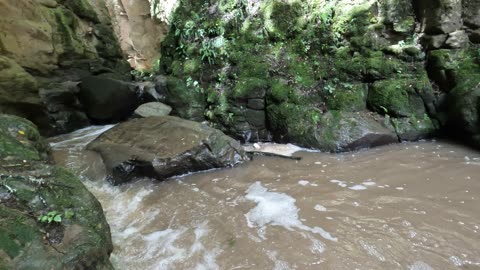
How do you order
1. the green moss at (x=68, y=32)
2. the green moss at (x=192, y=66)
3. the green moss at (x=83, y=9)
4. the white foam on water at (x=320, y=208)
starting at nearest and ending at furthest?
the white foam on water at (x=320, y=208) < the green moss at (x=192, y=66) < the green moss at (x=68, y=32) < the green moss at (x=83, y=9)

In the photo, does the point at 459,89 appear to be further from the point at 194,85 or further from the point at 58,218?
the point at 58,218

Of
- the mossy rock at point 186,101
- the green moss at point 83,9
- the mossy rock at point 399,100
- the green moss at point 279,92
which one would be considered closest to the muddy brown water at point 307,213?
the mossy rock at point 399,100

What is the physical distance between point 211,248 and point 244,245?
378 mm

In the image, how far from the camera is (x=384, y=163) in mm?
5891

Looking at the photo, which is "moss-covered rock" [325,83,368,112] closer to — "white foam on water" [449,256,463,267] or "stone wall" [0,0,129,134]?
"white foam on water" [449,256,463,267]

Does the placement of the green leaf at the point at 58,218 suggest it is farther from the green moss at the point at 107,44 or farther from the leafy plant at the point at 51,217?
the green moss at the point at 107,44

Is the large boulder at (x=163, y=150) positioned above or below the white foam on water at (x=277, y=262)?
above

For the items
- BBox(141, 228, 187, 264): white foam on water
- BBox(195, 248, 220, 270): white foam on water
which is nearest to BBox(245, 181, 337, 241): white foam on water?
BBox(195, 248, 220, 270): white foam on water

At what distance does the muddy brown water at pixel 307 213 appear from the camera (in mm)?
3465

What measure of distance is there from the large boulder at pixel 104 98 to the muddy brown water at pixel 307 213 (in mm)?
3194

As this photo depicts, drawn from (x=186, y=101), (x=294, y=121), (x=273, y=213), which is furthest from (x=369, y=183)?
(x=186, y=101)

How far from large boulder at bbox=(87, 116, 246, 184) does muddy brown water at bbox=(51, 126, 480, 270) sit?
22 cm

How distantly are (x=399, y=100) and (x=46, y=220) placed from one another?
276 inches

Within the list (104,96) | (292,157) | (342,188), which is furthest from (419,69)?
(104,96)
